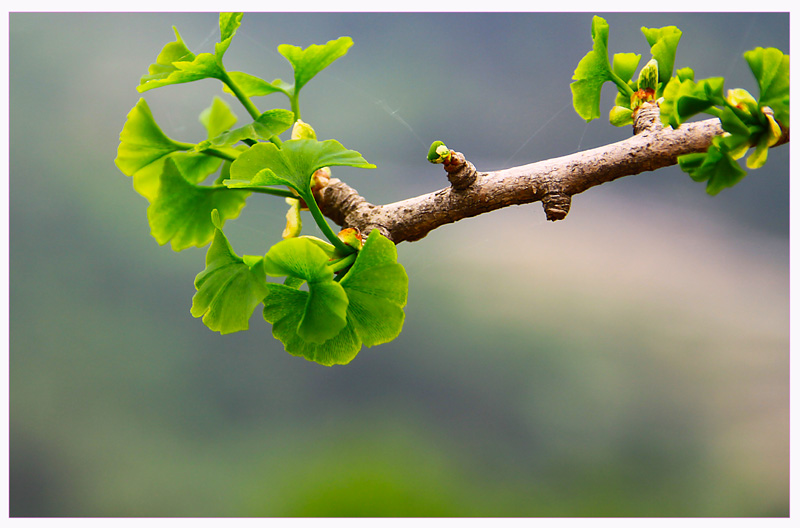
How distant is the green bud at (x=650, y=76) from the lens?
0.42 m

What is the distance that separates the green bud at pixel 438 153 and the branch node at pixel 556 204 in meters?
0.09

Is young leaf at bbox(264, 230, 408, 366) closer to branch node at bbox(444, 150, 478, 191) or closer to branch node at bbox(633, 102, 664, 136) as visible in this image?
branch node at bbox(444, 150, 478, 191)

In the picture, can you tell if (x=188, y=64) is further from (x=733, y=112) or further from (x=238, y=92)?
(x=733, y=112)

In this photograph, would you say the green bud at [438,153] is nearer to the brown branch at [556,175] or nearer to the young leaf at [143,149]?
the brown branch at [556,175]

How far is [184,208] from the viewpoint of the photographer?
45cm

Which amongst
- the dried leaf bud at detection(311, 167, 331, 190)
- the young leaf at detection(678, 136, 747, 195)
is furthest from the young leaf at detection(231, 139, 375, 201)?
the young leaf at detection(678, 136, 747, 195)

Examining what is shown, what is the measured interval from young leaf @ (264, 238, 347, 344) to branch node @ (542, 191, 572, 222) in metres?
0.18

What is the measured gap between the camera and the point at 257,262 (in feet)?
1.08

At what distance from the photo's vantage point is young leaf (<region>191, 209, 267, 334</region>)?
0.34 m

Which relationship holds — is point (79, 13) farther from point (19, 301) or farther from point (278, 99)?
point (19, 301)

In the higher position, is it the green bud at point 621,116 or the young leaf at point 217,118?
the young leaf at point 217,118

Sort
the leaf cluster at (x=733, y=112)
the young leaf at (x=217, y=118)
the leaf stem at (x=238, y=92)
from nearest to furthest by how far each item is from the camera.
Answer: the leaf cluster at (x=733, y=112)
the leaf stem at (x=238, y=92)
the young leaf at (x=217, y=118)

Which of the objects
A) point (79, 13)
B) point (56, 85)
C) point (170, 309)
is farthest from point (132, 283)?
point (79, 13)

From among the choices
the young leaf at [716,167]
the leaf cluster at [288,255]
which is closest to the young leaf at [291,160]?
the leaf cluster at [288,255]
